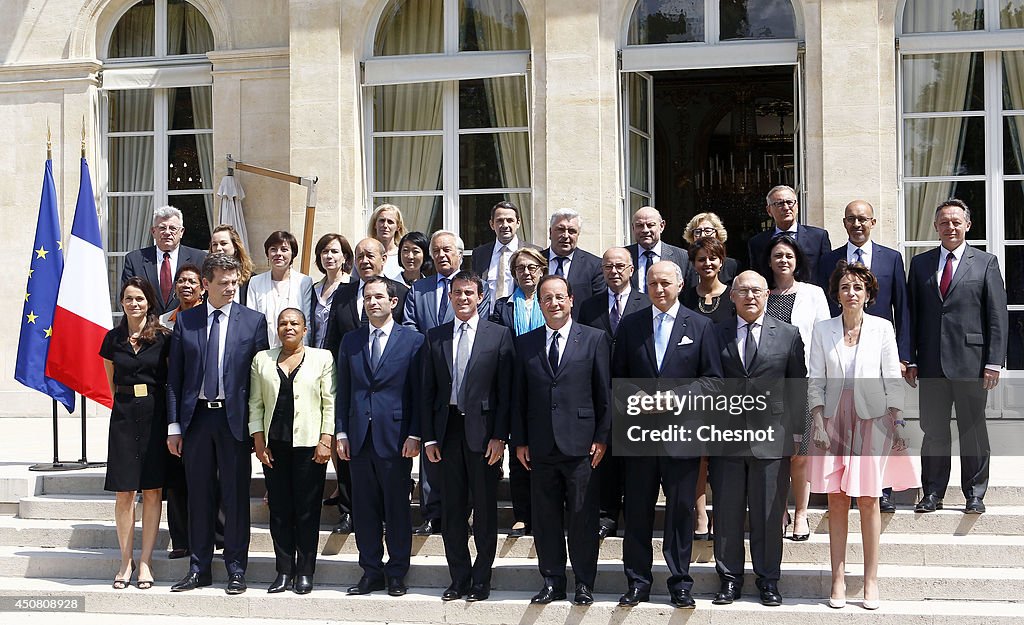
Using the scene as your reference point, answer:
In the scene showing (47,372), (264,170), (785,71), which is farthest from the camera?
(785,71)

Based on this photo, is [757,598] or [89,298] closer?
[757,598]

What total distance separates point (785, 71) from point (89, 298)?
10280 millimetres

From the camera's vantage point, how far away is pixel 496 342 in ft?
21.2

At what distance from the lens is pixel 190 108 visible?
11977 mm

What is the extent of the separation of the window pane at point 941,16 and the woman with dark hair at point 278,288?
6095mm

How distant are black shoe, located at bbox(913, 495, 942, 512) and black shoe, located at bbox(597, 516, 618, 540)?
1.84 metres

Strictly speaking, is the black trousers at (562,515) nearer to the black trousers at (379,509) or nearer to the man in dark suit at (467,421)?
the man in dark suit at (467,421)

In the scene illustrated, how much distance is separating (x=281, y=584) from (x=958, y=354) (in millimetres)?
4277

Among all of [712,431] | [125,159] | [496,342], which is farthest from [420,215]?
[712,431]

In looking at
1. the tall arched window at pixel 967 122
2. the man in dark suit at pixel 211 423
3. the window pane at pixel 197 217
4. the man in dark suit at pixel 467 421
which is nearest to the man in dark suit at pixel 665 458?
the man in dark suit at pixel 467 421

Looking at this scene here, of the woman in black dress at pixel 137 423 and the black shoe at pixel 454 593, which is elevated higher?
the woman in black dress at pixel 137 423

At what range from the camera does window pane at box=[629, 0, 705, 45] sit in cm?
1062

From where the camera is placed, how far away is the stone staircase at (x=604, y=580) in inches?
243

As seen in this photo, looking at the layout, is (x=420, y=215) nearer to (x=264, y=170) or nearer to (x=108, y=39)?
(x=264, y=170)
